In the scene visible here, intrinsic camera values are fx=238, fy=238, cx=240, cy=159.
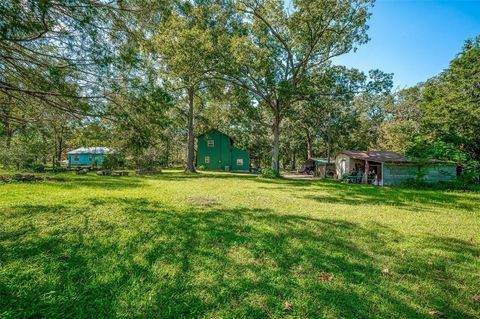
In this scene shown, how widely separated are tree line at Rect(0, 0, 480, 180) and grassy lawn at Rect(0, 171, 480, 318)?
2252 mm

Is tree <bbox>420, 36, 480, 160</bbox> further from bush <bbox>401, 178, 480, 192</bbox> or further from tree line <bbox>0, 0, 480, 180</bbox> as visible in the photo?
bush <bbox>401, 178, 480, 192</bbox>

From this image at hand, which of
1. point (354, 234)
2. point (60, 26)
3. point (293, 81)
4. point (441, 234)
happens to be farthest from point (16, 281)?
point (293, 81)

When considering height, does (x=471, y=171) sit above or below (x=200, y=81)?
below

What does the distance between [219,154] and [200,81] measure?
1450 centimetres

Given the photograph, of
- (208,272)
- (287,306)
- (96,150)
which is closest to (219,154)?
(96,150)

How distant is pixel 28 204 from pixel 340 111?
36894mm

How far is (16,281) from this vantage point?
2.89 meters

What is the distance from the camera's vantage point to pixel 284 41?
61.1 feet

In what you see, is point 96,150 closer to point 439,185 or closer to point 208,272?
point 208,272

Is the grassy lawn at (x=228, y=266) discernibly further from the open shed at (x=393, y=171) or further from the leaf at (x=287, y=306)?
the open shed at (x=393, y=171)

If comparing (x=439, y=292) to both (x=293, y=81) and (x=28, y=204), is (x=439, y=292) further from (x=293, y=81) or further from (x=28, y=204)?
(x=293, y=81)

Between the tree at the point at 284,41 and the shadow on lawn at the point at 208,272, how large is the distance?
1532 cm

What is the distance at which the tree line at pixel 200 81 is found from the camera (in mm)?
5133

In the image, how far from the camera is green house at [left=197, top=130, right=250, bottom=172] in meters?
34.9
